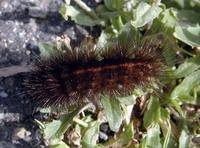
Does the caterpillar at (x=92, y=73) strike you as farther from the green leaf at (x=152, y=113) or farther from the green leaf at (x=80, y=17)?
the green leaf at (x=80, y=17)

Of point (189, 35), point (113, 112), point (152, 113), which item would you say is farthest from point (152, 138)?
point (189, 35)

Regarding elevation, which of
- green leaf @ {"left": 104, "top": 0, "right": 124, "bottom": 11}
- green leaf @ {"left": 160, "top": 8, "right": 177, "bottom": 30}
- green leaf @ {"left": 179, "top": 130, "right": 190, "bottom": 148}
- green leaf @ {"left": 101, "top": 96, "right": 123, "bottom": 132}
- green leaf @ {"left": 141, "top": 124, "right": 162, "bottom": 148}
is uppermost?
green leaf @ {"left": 104, "top": 0, "right": 124, "bottom": 11}

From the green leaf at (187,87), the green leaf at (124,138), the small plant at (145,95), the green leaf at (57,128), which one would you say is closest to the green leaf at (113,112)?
the small plant at (145,95)

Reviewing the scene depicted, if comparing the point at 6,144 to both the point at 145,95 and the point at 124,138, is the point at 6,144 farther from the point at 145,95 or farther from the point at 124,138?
the point at 145,95

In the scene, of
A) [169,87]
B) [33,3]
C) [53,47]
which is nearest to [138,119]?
[169,87]

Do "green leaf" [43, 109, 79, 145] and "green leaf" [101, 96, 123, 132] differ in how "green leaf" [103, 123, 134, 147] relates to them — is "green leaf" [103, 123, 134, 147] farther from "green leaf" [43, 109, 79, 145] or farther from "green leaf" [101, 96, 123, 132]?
"green leaf" [43, 109, 79, 145]

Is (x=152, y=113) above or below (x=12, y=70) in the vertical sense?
below

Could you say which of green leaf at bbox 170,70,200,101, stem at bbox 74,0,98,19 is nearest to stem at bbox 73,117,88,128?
green leaf at bbox 170,70,200,101
